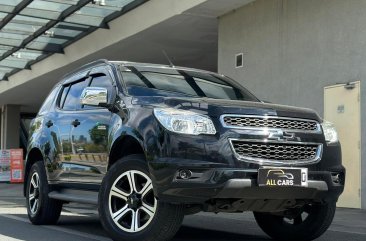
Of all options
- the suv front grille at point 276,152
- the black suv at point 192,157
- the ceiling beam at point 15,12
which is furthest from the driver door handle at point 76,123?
the ceiling beam at point 15,12

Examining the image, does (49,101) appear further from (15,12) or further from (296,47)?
(15,12)

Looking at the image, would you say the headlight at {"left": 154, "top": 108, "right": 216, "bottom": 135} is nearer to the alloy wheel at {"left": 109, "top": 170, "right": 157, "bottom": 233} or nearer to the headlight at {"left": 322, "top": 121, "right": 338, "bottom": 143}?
the alloy wheel at {"left": 109, "top": 170, "right": 157, "bottom": 233}

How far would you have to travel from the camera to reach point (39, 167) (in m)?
7.89

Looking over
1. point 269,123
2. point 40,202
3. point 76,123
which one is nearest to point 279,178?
point 269,123

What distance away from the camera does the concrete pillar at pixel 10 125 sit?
3725 cm

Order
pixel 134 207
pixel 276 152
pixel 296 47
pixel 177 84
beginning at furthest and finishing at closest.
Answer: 1. pixel 296 47
2. pixel 177 84
3. pixel 134 207
4. pixel 276 152

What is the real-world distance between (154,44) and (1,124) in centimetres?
2305

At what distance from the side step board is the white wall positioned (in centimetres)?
613

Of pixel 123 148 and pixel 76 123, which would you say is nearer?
pixel 123 148

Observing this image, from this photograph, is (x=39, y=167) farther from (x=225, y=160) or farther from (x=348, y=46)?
(x=348, y=46)

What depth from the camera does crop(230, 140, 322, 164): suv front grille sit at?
516cm

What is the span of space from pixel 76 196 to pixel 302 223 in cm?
261

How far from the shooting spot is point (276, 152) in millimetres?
5297

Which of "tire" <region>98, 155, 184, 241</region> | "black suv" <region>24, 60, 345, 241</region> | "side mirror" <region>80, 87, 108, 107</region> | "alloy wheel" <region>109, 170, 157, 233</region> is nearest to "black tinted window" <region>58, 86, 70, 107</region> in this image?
"black suv" <region>24, 60, 345, 241</region>
